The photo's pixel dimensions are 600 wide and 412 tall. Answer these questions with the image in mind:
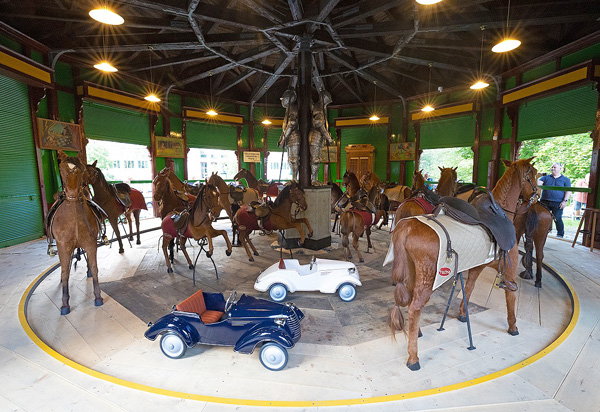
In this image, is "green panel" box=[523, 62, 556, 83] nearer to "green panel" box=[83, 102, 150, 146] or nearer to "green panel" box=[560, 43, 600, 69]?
"green panel" box=[560, 43, 600, 69]

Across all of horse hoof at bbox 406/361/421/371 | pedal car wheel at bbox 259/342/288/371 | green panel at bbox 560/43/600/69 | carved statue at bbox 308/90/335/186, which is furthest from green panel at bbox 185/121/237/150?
horse hoof at bbox 406/361/421/371

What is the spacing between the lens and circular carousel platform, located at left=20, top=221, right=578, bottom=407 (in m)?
2.42

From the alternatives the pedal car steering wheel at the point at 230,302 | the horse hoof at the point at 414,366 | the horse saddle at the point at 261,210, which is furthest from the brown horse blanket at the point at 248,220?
the horse hoof at the point at 414,366

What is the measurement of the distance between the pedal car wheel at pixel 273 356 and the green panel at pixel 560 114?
27.7 feet

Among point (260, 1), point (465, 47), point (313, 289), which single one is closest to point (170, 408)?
point (313, 289)

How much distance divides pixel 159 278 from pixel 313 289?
2614 millimetres

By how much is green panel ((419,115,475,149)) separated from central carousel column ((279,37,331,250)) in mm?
6665

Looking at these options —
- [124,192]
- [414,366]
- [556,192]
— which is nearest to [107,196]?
[124,192]

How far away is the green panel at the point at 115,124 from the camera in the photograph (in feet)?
28.7

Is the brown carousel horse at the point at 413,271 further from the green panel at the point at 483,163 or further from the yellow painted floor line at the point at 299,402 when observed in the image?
the green panel at the point at 483,163

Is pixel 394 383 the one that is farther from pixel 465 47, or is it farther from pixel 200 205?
pixel 465 47

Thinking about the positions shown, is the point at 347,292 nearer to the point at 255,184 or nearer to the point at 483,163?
the point at 255,184

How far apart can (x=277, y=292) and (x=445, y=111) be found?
33.6ft

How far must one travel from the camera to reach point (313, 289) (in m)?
4.16
